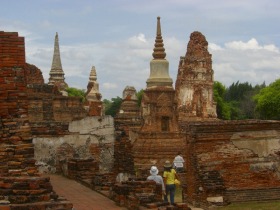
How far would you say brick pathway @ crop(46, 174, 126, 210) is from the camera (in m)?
7.41

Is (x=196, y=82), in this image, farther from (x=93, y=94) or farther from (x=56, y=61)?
(x=56, y=61)

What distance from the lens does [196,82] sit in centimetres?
2941

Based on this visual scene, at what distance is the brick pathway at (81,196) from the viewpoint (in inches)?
292

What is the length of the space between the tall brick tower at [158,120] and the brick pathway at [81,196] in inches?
378

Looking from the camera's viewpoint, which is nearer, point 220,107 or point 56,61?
point 56,61

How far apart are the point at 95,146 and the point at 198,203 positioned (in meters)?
3.07

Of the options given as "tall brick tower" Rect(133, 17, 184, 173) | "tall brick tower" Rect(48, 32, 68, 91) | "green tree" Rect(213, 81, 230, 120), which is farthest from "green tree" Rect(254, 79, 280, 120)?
"tall brick tower" Rect(133, 17, 184, 173)

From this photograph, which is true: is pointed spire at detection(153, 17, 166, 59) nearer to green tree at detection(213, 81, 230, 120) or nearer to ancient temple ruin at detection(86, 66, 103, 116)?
ancient temple ruin at detection(86, 66, 103, 116)

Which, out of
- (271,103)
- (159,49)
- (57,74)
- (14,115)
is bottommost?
(14,115)

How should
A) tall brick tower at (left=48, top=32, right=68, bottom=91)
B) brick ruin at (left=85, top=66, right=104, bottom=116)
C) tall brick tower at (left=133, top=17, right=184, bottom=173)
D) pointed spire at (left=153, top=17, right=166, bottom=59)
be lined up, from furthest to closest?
Result: 1. tall brick tower at (left=48, top=32, right=68, bottom=91)
2. brick ruin at (left=85, top=66, right=104, bottom=116)
3. pointed spire at (left=153, top=17, right=166, bottom=59)
4. tall brick tower at (left=133, top=17, right=184, bottom=173)

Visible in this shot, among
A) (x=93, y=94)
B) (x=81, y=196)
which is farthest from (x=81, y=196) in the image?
(x=93, y=94)

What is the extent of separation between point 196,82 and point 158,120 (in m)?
8.36

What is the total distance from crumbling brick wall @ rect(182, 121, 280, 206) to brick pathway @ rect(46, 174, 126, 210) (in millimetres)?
4081

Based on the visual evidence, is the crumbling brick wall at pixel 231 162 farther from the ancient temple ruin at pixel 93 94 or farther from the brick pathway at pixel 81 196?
the ancient temple ruin at pixel 93 94
